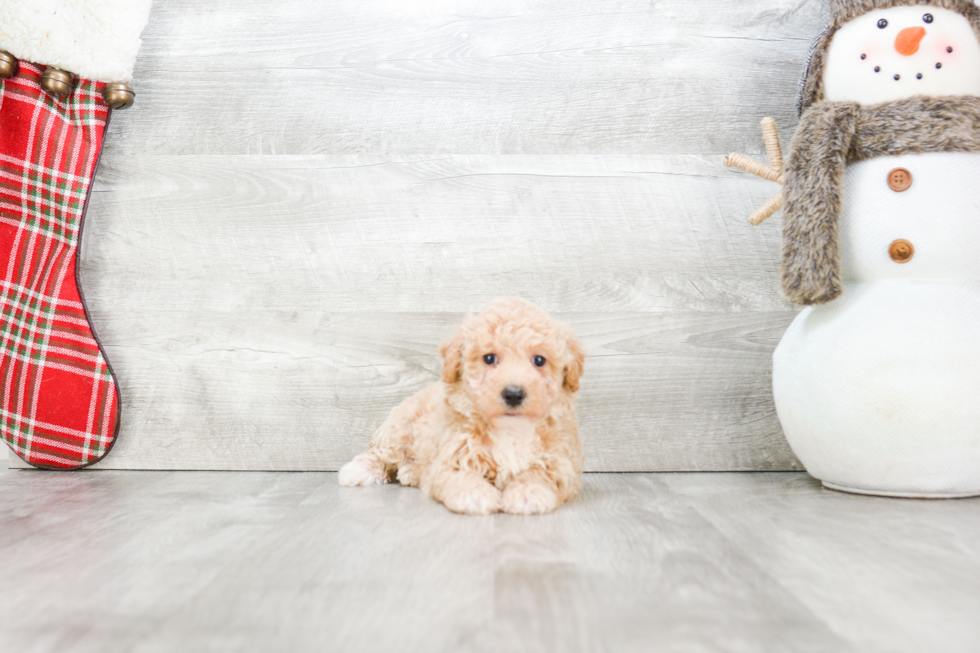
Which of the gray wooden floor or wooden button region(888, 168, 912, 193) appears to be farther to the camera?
wooden button region(888, 168, 912, 193)

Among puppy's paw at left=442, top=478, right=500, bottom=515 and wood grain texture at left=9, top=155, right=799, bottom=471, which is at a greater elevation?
wood grain texture at left=9, top=155, right=799, bottom=471

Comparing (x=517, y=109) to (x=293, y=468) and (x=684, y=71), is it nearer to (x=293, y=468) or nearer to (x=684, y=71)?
(x=684, y=71)

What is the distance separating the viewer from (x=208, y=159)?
1401mm

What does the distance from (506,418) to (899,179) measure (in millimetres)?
748

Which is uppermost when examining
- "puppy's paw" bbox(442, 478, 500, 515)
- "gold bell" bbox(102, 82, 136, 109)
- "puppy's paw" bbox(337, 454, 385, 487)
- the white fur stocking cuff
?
the white fur stocking cuff

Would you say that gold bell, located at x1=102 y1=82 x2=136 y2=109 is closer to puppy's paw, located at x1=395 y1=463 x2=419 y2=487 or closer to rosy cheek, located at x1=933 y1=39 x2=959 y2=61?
puppy's paw, located at x1=395 y1=463 x2=419 y2=487

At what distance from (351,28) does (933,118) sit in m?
1.13

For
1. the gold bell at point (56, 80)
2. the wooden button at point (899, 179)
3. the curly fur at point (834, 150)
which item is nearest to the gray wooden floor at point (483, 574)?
the curly fur at point (834, 150)

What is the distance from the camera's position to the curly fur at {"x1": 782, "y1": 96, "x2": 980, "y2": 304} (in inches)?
41.3

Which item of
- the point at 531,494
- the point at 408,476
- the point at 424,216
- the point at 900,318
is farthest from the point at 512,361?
the point at 900,318

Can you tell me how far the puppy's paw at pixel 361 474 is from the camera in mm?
1221

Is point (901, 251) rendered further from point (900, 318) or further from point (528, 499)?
point (528, 499)

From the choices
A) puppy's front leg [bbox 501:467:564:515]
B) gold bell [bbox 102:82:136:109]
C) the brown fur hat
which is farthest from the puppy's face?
gold bell [bbox 102:82:136:109]

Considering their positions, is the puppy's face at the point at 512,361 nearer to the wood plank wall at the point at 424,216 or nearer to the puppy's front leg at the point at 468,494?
the puppy's front leg at the point at 468,494
